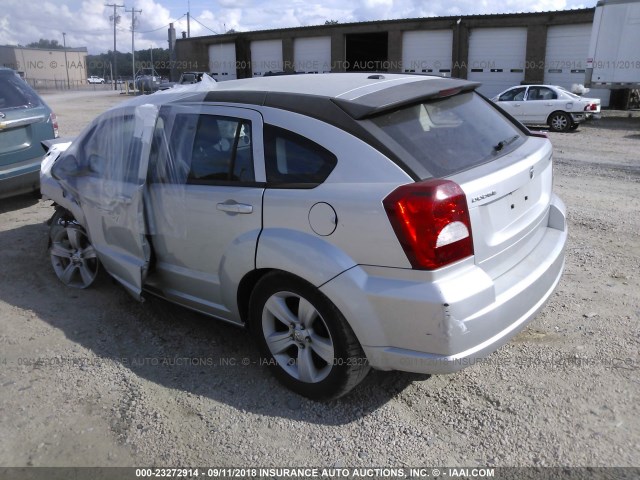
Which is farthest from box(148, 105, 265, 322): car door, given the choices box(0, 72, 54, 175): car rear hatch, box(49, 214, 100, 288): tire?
box(0, 72, 54, 175): car rear hatch

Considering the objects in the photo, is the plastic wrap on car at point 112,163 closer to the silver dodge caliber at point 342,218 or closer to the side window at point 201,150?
the silver dodge caliber at point 342,218

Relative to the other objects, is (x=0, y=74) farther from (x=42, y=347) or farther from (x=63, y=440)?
(x=63, y=440)

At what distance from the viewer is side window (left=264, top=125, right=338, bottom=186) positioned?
9.95 feet

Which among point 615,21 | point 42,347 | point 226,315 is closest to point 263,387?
point 226,315

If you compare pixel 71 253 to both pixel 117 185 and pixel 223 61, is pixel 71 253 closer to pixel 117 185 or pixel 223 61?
pixel 117 185

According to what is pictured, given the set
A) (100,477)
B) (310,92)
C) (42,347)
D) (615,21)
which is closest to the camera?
(100,477)

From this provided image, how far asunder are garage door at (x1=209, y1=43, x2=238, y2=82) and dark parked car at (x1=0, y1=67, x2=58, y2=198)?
34.6 meters

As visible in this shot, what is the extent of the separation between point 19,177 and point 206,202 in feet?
15.3

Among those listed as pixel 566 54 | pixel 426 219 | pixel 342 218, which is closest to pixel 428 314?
pixel 426 219

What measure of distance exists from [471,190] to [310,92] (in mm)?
1136

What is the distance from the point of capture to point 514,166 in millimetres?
3164

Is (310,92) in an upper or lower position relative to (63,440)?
upper

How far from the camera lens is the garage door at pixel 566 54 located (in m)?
27.2

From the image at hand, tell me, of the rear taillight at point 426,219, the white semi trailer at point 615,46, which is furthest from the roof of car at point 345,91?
the white semi trailer at point 615,46
